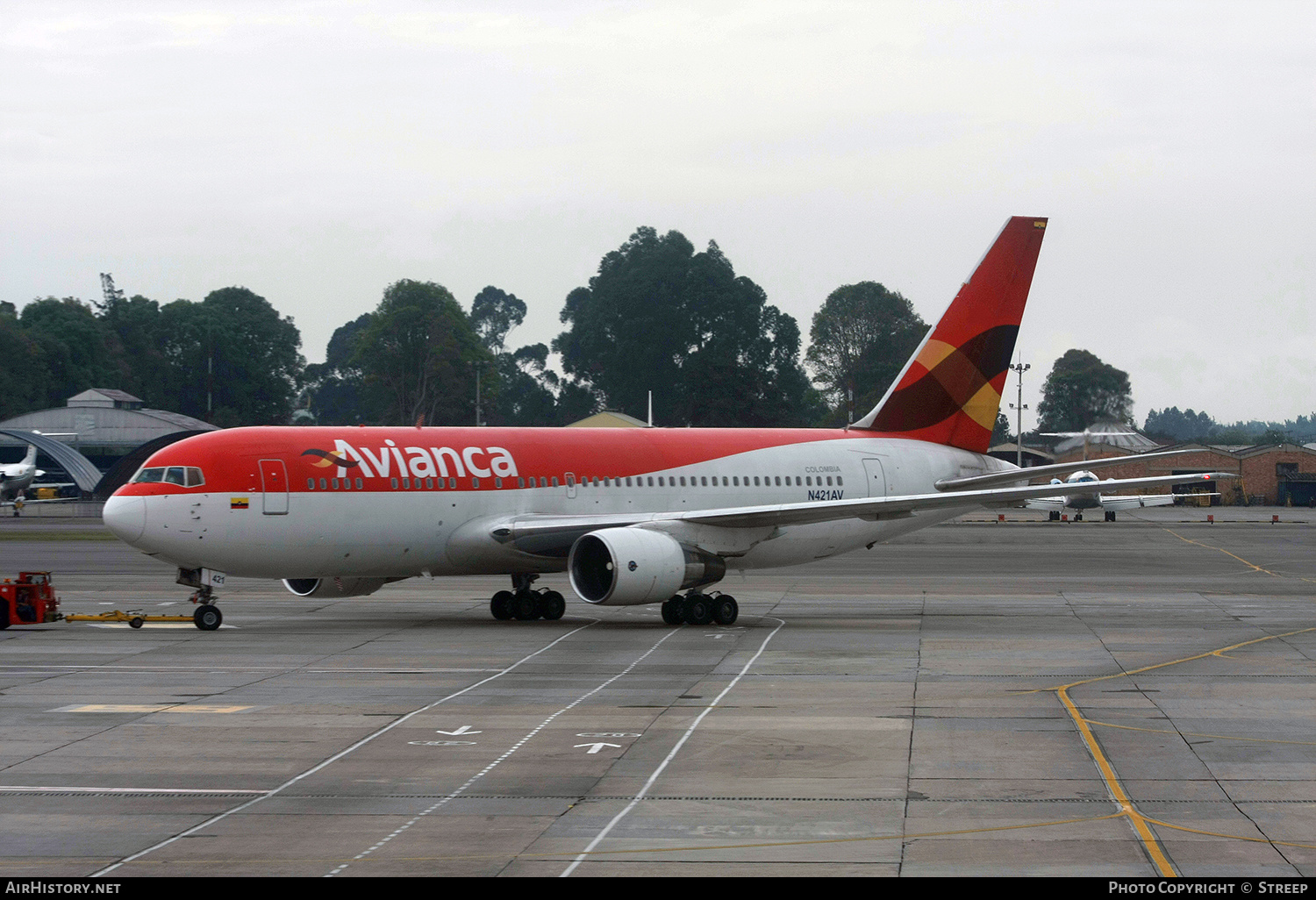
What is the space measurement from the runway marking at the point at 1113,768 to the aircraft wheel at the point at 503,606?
14.2 m

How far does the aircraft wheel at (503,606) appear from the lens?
105 ft

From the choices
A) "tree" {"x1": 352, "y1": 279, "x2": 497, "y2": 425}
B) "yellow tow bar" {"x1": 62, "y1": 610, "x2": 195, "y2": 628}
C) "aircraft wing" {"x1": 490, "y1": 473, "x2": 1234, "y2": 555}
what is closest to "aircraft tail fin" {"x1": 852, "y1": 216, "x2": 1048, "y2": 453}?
"aircraft wing" {"x1": 490, "y1": 473, "x2": 1234, "y2": 555}

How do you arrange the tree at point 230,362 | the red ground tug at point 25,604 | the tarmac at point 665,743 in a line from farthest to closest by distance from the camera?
the tree at point 230,362 → the red ground tug at point 25,604 → the tarmac at point 665,743

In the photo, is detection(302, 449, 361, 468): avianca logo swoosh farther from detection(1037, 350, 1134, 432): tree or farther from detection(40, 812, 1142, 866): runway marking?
detection(1037, 350, 1134, 432): tree

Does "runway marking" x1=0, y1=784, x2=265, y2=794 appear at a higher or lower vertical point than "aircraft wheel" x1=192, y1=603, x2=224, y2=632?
lower

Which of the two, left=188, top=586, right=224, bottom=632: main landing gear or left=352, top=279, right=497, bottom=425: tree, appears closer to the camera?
left=188, top=586, right=224, bottom=632: main landing gear

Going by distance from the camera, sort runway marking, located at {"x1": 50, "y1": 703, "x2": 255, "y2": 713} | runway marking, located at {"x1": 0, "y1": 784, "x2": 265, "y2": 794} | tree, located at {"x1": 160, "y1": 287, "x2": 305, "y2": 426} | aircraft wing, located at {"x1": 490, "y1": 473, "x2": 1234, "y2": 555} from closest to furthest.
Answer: runway marking, located at {"x1": 0, "y1": 784, "x2": 265, "y2": 794} < runway marking, located at {"x1": 50, "y1": 703, "x2": 255, "y2": 713} < aircraft wing, located at {"x1": 490, "y1": 473, "x2": 1234, "y2": 555} < tree, located at {"x1": 160, "y1": 287, "x2": 305, "y2": 426}

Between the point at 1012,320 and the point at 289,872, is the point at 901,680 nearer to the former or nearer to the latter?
the point at 289,872

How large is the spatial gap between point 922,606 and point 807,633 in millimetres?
6936

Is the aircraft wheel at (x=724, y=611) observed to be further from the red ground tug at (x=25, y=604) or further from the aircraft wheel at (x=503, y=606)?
the red ground tug at (x=25, y=604)

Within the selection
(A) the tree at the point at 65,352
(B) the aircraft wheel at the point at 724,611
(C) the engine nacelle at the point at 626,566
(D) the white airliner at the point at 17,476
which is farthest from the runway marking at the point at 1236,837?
(A) the tree at the point at 65,352

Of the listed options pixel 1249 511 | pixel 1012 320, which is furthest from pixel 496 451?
pixel 1249 511

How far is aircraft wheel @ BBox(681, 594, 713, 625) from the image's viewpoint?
30.5 meters

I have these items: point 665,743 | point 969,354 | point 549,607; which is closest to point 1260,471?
point 969,354
